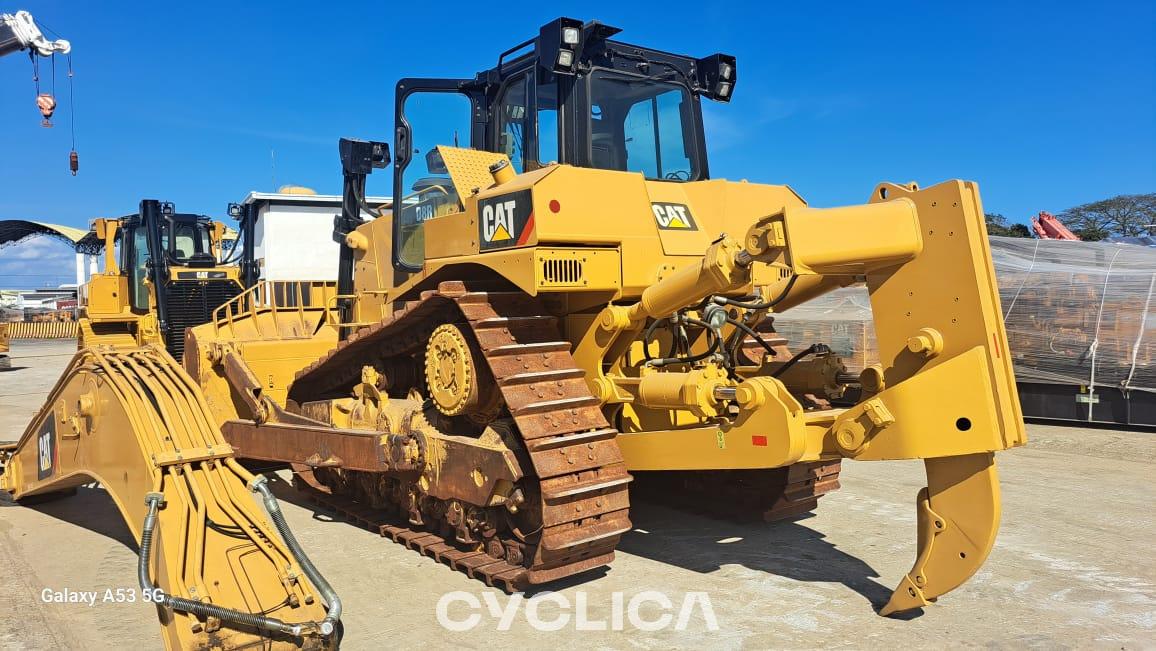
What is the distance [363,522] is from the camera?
643 centimetres

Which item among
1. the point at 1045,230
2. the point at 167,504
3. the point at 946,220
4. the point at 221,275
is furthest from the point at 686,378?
the point at 1045,230

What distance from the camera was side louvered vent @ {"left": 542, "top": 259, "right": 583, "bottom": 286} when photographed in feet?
16.1

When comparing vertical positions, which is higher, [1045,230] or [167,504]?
[1045,230]

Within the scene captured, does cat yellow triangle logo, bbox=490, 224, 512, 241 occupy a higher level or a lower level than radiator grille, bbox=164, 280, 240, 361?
lower

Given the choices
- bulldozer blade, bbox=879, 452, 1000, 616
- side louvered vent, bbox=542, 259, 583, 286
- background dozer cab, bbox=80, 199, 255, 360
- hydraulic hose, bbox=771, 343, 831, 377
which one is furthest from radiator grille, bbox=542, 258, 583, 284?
background dozer cab, bbox=80, 199, 255, 360

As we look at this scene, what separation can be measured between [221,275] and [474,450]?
38.8ft

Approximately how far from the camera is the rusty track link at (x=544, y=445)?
4641 mm

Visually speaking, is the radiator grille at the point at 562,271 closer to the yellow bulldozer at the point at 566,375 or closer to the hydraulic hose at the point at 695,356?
the yellow bulldozer at the point at 566,375

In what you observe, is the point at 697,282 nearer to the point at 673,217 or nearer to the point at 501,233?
the point at 673,217

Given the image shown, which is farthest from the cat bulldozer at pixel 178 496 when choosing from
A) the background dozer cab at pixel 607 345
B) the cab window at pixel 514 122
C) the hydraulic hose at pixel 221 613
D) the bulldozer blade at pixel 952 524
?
the bulldozer blade at pixel 952 524

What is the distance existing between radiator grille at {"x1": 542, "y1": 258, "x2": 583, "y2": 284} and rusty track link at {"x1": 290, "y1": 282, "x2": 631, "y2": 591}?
0.43m

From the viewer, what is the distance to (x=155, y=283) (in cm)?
1451

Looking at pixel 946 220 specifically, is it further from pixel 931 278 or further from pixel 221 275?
pixel 221 275

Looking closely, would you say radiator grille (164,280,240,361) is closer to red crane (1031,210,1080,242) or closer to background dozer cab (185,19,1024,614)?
background dozer cab (185,19,1024,614)
